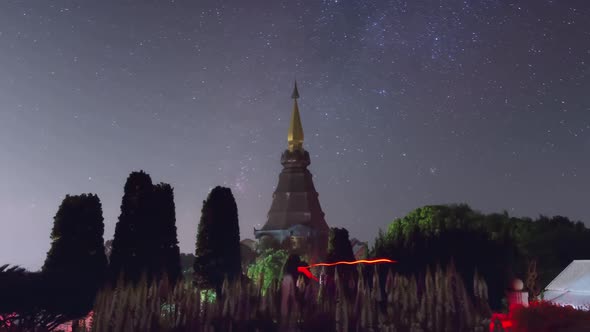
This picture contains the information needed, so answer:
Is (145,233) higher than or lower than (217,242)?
higher

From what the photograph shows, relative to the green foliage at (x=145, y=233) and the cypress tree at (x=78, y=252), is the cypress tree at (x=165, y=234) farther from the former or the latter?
the cypress tree at (x=78, y=252)

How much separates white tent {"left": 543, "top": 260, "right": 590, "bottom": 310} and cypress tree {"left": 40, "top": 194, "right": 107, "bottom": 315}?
74.1 feet

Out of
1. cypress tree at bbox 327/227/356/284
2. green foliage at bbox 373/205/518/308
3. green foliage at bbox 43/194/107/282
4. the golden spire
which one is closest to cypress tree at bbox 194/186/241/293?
cypress tree at bbox 327/227/356/284

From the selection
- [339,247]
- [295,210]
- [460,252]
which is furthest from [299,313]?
[295,210]

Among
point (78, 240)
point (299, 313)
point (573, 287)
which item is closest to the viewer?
point (299, 313)

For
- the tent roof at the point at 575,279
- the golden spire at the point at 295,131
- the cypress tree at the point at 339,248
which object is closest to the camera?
the tent roof at the point at 575,279

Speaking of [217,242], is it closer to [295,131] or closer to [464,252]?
[464,252]

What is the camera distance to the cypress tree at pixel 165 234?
1025 inches

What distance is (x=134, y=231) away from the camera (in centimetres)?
2588

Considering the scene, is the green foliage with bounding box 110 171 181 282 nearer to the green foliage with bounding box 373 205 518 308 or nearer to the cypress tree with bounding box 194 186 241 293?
the cypress tree with bounding box 194 186 241 293

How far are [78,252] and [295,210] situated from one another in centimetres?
8364

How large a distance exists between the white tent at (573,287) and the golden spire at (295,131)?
281 feet

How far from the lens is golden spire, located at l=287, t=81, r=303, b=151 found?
116 m

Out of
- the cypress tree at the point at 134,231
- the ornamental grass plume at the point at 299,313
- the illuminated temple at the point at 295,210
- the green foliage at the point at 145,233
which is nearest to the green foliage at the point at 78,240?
the cypress tree at the point at 134,231
